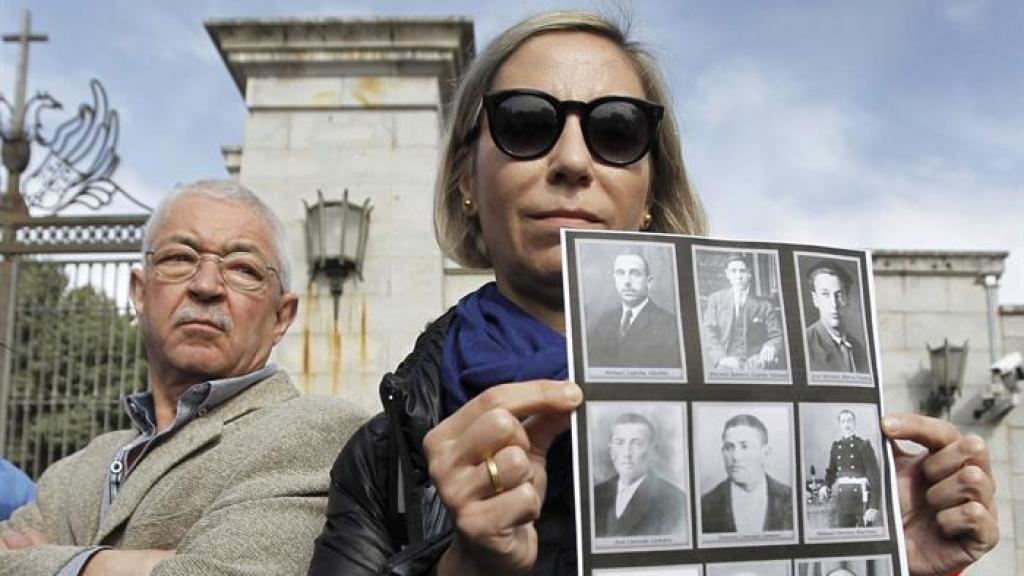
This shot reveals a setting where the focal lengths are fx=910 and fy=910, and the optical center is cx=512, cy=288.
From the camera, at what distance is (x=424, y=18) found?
6129 millimetres

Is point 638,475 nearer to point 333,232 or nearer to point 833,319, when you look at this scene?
point 833,319

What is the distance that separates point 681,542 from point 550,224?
16.4 inches

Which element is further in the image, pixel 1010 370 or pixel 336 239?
pixel 1010 370

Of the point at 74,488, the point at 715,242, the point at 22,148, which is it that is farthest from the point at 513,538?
the point at 22,148

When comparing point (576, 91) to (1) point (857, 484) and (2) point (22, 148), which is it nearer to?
(1) point (857, 484)

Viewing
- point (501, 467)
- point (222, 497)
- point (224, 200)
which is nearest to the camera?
point (501, 467)

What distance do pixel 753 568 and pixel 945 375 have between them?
22.8 ft

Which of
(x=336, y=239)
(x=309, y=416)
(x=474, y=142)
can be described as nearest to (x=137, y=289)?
(x=309, y=416)

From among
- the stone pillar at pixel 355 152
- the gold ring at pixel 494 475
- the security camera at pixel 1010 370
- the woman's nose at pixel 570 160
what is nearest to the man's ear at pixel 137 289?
the woman's nose at pixel 570 160

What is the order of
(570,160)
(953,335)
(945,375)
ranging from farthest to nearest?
(953,335) < (945,375) < (570,160)

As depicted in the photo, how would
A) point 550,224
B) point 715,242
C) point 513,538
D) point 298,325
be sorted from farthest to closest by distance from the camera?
point 298,325 → point 550,224 → point 715,242 → point 513,538

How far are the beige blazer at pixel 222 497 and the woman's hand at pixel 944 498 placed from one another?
3.14ft

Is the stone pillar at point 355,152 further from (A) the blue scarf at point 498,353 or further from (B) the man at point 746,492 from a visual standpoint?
(B) the man at point 746,492

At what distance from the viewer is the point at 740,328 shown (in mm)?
1035
